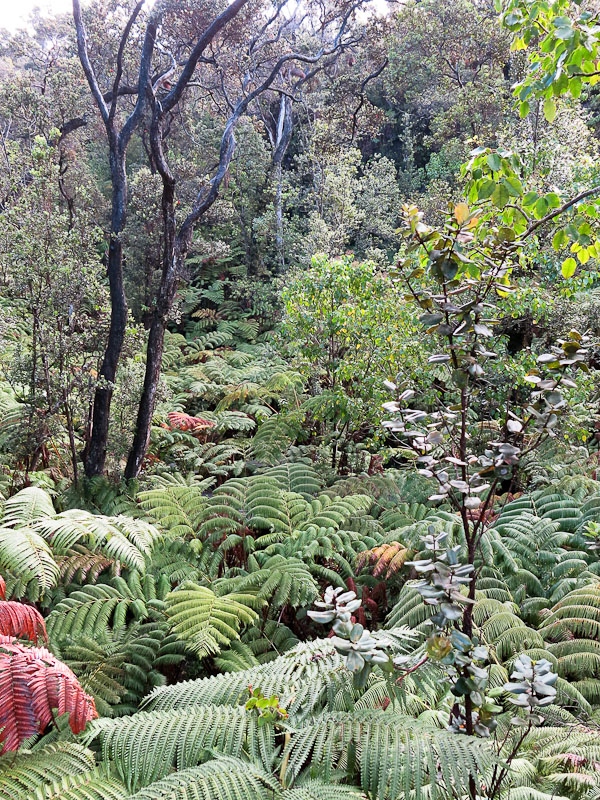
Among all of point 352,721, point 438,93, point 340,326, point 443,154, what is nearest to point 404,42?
point 438,93

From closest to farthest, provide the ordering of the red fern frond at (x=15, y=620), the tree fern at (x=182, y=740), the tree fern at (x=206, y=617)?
the tree fern at (x=182, y=740), the red fern frond at (x=15, y=620), the tree fern at (x=206, y=617)

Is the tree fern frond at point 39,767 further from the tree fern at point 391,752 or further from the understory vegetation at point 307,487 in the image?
the tree fern at point 391,752

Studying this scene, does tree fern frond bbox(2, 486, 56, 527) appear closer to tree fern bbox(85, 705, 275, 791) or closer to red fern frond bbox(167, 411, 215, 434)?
tree fern bbox(85, 705, 275, 791)

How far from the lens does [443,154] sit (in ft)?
49.3

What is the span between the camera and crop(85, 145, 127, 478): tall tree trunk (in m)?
5.36

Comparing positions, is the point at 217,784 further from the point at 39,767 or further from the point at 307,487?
the point at 307,487

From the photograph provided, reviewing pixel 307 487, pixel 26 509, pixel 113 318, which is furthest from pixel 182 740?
pixel 113 318

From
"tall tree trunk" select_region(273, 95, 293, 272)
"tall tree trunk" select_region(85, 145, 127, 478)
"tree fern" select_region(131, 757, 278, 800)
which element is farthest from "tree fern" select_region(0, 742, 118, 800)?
"tall tree trunk" select_region(273, 95, 293, 272)

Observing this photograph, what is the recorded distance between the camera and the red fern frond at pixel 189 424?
23.1 ft

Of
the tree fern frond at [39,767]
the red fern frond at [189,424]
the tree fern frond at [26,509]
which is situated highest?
the red fern frond at [189,424]

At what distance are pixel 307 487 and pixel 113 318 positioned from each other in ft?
8.40

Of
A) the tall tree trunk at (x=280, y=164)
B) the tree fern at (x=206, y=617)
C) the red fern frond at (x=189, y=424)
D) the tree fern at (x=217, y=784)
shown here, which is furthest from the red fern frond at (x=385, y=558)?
the tall tree trunk at (x=280, y=164)

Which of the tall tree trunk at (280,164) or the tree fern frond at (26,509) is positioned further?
the tall tree trunk at (280,164)

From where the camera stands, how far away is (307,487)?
475 cm
